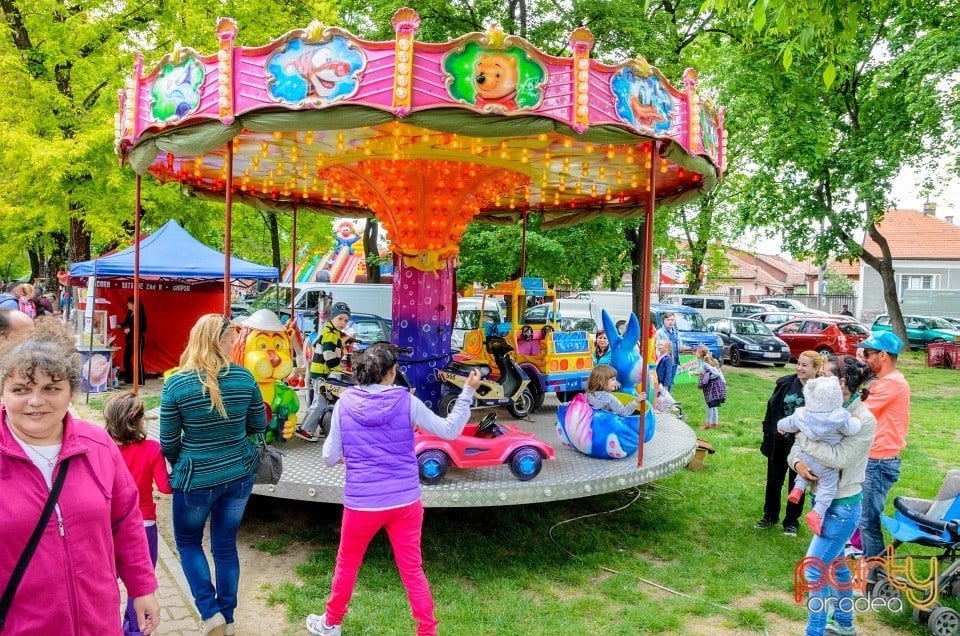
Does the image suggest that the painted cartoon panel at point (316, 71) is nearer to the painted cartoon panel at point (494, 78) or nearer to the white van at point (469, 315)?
the painted cartoon panel at point (494, 78)

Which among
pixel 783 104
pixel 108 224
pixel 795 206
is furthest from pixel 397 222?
pixel 795 206

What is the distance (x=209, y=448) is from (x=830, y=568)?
3790mm

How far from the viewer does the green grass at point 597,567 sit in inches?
179

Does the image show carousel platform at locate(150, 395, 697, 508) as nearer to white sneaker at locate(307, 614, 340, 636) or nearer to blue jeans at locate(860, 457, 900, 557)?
white sneaker at locate(307, 614, 340, 636)

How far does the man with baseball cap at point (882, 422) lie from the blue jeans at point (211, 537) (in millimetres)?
4448

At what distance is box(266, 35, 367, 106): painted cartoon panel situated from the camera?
511cm

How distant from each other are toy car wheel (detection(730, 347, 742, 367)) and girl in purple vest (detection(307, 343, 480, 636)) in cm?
1864

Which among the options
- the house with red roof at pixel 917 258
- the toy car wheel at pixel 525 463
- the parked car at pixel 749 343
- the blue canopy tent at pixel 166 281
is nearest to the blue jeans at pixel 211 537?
the toy car wheel at pixel 525 463

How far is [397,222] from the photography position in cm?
809

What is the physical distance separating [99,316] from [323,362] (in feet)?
24.7

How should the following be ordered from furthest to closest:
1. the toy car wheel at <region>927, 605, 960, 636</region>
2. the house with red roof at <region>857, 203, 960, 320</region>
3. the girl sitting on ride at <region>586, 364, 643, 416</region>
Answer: the house with red roof at <region>857, 203, 960, 320</region>, the girl sitting on ride at <region>586, 364, 643, 416</region>, the toy car wheel at <region>927, 605, 960, 636</region>

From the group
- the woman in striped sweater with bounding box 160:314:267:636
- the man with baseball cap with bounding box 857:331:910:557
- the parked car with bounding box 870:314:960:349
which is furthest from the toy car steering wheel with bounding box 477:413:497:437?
the parked car with bounding box 870:314:960:349

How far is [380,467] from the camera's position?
3.70 m

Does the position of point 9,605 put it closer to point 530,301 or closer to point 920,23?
point 530,301
